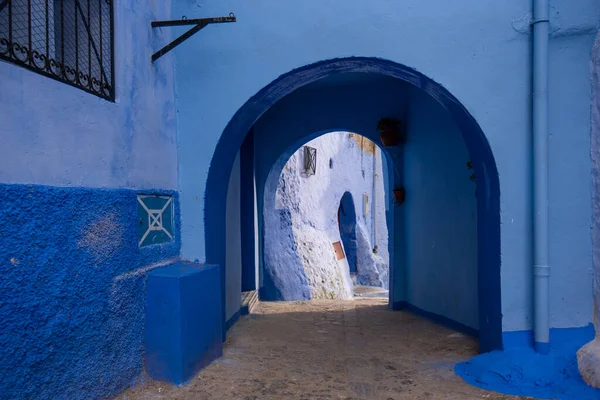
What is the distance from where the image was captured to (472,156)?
415 centimetres

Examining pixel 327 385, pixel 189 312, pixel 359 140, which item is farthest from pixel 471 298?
pixel 359 140

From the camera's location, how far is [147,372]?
341 centimetres

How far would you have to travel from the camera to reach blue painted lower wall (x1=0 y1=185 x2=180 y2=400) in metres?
2.19

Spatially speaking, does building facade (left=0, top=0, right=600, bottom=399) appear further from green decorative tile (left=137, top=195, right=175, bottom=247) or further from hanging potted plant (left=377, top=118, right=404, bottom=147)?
hanging potted plant (left=377, top=118, right=404, bottom=147)

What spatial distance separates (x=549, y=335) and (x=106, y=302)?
301cm

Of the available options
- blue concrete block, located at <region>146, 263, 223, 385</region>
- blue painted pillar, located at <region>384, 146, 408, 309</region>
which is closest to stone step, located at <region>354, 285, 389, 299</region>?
blue painted pillar, located at <region>384, 146, 408, 309</region>

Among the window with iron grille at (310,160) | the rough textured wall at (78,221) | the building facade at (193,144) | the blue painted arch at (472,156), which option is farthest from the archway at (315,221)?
the rough textured wall at (78,221)

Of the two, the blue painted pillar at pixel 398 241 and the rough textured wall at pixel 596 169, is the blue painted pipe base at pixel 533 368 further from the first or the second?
the blue painted pillar at pixel 398 241

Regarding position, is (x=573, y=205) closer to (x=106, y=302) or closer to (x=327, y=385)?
(x=327, y=385)

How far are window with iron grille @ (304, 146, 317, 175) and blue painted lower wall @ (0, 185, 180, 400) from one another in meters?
8.58

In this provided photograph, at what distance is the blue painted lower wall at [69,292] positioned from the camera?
219 centimetres

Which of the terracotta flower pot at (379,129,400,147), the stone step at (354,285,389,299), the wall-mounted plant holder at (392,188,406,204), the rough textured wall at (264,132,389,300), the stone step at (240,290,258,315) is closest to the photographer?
the stone step at (240,290,258,315)

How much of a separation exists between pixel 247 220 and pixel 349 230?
1208cm

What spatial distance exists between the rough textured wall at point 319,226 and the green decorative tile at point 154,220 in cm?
442
